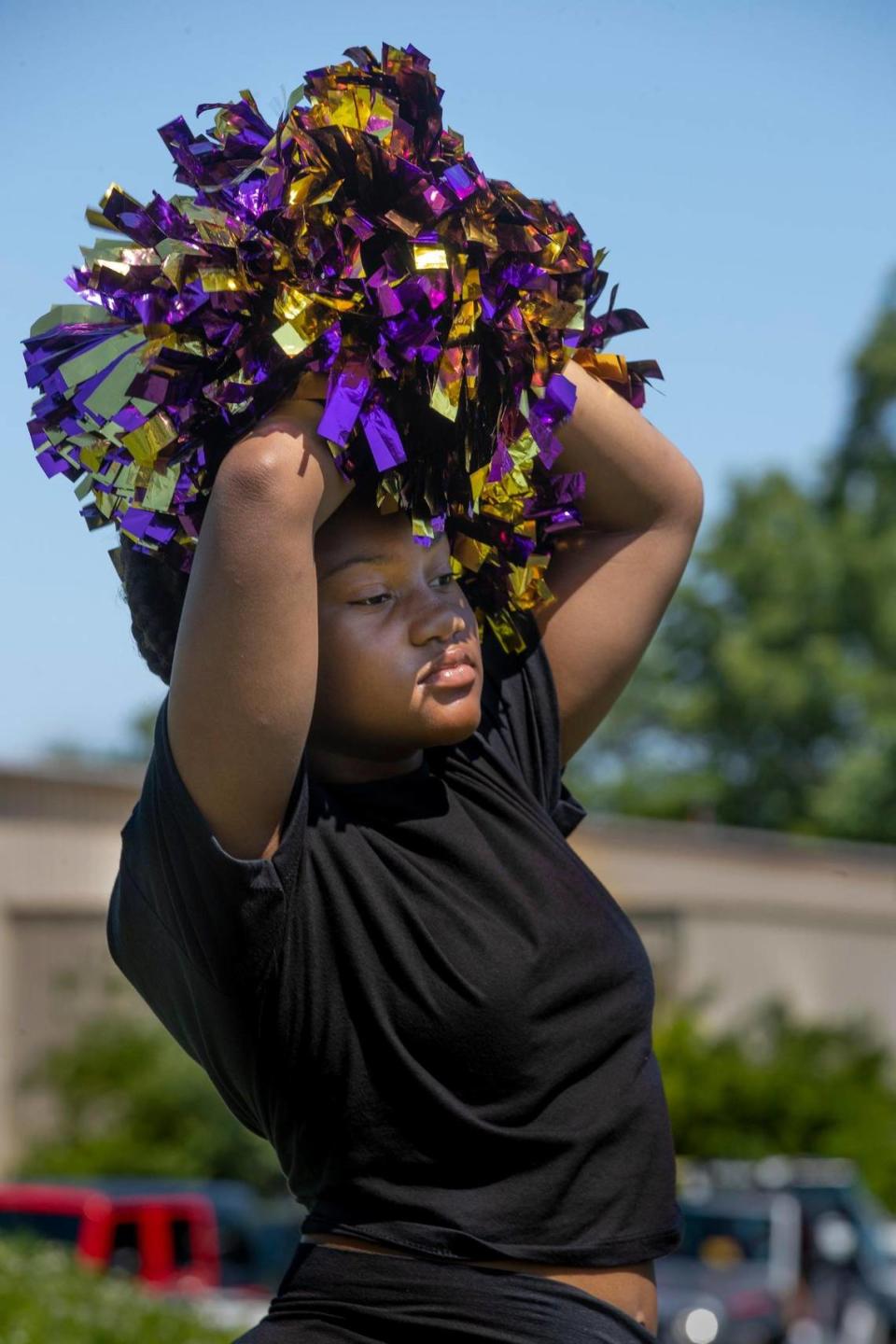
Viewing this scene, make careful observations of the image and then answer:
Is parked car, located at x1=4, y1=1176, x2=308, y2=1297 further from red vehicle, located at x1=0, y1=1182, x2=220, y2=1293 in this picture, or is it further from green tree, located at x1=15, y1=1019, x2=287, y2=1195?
green tree, located at x1=15, y1=1019, x2=287, y2=1195

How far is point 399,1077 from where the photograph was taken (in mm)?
2076

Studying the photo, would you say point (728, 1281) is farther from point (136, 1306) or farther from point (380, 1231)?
point (380, 1231)

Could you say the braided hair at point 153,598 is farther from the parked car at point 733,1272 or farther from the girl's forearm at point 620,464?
the parked car at point 733,1272

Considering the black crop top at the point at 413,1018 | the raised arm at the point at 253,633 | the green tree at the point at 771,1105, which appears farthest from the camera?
the green tree at the point at 771,1105

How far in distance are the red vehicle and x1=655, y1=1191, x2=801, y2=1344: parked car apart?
2.92 metres

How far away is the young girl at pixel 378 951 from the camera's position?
1993 millimetres

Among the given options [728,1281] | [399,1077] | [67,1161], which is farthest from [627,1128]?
[67,1161]

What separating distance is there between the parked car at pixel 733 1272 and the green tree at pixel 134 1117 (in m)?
6.19

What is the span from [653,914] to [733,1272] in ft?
39.6

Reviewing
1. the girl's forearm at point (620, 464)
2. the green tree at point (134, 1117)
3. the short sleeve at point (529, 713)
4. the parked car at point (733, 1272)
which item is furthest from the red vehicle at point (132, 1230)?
the girl's forearm at point (620, 464)

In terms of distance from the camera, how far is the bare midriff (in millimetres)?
2107

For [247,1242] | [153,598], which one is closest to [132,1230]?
[247,1242]

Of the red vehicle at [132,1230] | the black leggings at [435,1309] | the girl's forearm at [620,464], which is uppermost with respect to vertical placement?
the girl's forearm at [620,464]

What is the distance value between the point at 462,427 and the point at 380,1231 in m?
0.87
